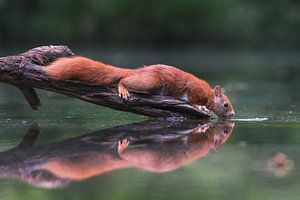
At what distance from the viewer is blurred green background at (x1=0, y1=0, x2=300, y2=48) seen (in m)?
28.1

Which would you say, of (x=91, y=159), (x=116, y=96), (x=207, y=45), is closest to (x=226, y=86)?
(x=116, y=96)

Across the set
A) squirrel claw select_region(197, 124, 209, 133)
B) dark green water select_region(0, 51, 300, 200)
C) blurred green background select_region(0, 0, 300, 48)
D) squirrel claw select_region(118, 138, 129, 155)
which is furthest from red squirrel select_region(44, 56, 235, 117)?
blurred green background select_region(0, 0, 300, 48)

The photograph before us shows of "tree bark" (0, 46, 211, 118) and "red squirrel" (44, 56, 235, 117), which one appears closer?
"tree bark" (0, 46, 211, 118)

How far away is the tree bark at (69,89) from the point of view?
23.7 feet

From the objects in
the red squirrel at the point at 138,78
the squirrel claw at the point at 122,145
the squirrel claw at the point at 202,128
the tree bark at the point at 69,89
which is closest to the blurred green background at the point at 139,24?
the red squirrel at the point at 138,78

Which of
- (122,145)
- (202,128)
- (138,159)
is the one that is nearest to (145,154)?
(138,159)

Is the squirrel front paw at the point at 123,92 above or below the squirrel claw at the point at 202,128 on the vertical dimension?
above

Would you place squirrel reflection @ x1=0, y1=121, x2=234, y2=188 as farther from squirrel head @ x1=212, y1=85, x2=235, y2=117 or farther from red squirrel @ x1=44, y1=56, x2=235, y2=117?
squirrel head @ x1=212, y1=85, x2=235, y2=117

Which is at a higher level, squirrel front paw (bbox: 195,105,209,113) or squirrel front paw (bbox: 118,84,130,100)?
squirrel front paw (bbox: 118,84,130,100)

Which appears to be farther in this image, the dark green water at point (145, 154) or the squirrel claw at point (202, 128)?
the squirrel claw at point (202, 128)

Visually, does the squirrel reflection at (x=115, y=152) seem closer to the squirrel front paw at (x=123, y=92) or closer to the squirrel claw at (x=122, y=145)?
the squirrel claw at (x=122, y=145)

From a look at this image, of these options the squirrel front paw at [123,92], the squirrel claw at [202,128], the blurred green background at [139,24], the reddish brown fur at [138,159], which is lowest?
the reddish brown fur at [138,159]

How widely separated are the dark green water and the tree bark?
19cm

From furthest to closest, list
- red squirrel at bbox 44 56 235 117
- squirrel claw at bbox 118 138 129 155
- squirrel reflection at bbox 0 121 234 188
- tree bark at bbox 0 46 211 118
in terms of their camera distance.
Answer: red squirrel at bbox 44 56 235 117
tree bark at bbox 0 46 211 118
squirrel claw at bbox 118 138 129 155
squirrel reflection at bbox 0 121 234 188
